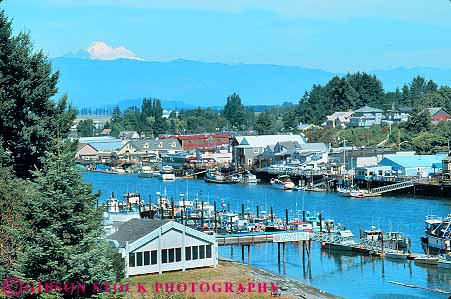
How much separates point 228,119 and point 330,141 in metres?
29.2

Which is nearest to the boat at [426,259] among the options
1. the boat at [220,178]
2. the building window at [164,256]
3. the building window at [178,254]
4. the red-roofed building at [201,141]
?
the building window at [178,254]

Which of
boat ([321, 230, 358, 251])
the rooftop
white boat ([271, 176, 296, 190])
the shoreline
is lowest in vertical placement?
the shoreline

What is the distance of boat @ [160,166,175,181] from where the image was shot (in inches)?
1766

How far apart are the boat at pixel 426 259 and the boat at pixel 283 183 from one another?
2039cm

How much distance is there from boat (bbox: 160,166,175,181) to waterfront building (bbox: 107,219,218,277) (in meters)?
30.6

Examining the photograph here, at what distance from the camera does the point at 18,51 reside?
1127 cm

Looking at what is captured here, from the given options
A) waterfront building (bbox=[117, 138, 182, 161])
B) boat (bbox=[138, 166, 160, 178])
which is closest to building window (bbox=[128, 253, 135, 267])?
boat (bbox=[138, 166, 160, 178])

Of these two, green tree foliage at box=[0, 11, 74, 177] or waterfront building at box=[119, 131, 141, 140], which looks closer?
green tree foliage at box=[0, 11, 74, 177]

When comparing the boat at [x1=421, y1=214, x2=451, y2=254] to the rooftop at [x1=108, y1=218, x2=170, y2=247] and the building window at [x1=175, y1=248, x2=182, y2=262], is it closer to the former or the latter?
the building window at [x1=175, y1=248, x2=182, y2=262]

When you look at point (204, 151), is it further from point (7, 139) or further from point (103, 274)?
point (103, 274)

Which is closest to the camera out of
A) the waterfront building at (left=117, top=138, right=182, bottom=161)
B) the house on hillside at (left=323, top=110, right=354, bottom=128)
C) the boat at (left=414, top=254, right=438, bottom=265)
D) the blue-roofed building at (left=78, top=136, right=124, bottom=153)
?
the boat at (left=414, top=254, right=438, bottom=265)

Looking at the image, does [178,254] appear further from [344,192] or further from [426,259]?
[344,192]

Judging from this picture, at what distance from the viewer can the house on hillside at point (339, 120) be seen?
5558cm

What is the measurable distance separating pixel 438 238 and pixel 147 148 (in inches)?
1663
